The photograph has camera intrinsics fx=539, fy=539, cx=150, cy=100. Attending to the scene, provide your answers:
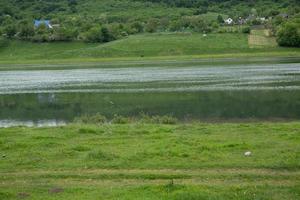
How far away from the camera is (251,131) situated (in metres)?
26.0

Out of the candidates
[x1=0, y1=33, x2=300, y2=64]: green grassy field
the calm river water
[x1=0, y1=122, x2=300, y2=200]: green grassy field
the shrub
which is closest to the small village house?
[x1=0, y1=33, x2=300, y2=64]: green grassy field

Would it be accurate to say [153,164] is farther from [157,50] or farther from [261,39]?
[261,39]

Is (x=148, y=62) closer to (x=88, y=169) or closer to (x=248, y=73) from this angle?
(x=248, y=73)

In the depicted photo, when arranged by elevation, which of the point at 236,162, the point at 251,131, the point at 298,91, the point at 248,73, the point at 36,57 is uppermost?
the point at 236,162

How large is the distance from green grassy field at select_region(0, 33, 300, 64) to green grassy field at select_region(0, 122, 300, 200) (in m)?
85.3

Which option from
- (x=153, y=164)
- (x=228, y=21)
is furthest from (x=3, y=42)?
(x=153, y=164)

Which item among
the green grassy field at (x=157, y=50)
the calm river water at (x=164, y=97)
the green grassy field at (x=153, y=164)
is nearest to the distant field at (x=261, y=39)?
the green grassy field at (x=157, y=50)

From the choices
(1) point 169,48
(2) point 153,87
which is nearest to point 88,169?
(2) point 153,87

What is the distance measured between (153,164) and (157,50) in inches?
4092

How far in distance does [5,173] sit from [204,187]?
7348 mm

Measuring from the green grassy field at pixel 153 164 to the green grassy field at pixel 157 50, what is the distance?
85308 millimetres

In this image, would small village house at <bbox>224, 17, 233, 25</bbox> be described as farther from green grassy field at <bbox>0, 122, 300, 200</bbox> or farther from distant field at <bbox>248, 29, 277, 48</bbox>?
green grassy field at <bbox>0, 122, 300, 200</bbox>

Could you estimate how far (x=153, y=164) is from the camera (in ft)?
61.8

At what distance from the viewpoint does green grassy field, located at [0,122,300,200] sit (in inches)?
611
